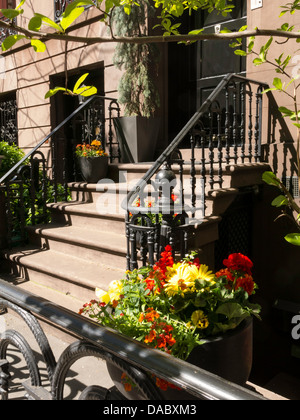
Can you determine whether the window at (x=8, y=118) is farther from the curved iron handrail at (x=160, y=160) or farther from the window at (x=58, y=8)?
the curved iron handrail at (x=160, y=160)

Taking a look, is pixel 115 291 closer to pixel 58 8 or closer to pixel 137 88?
pixel 137 88

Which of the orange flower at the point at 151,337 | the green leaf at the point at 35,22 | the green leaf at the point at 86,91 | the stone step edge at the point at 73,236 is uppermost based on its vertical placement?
the green leaf at the point at 35,22

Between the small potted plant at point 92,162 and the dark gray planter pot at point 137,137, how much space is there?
2.03 feet

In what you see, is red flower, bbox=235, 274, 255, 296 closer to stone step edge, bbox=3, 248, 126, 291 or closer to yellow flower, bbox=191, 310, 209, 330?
yellow flower, bbox=191, 310, 209, 330

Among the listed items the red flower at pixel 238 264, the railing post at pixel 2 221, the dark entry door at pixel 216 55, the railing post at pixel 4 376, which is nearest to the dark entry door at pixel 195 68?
the dark entry door at pixel 216 55

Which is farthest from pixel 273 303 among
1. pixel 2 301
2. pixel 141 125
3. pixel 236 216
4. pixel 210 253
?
pixel 2 301

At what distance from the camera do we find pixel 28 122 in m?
10.3

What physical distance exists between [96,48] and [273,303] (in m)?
5.88

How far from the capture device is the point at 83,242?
5.16m

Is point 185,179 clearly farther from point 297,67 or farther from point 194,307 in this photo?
point 194,307

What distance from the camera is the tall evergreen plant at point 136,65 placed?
23.5 feet

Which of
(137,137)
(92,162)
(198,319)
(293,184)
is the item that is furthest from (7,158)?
(198,319)

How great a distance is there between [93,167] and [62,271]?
7.89 feet
